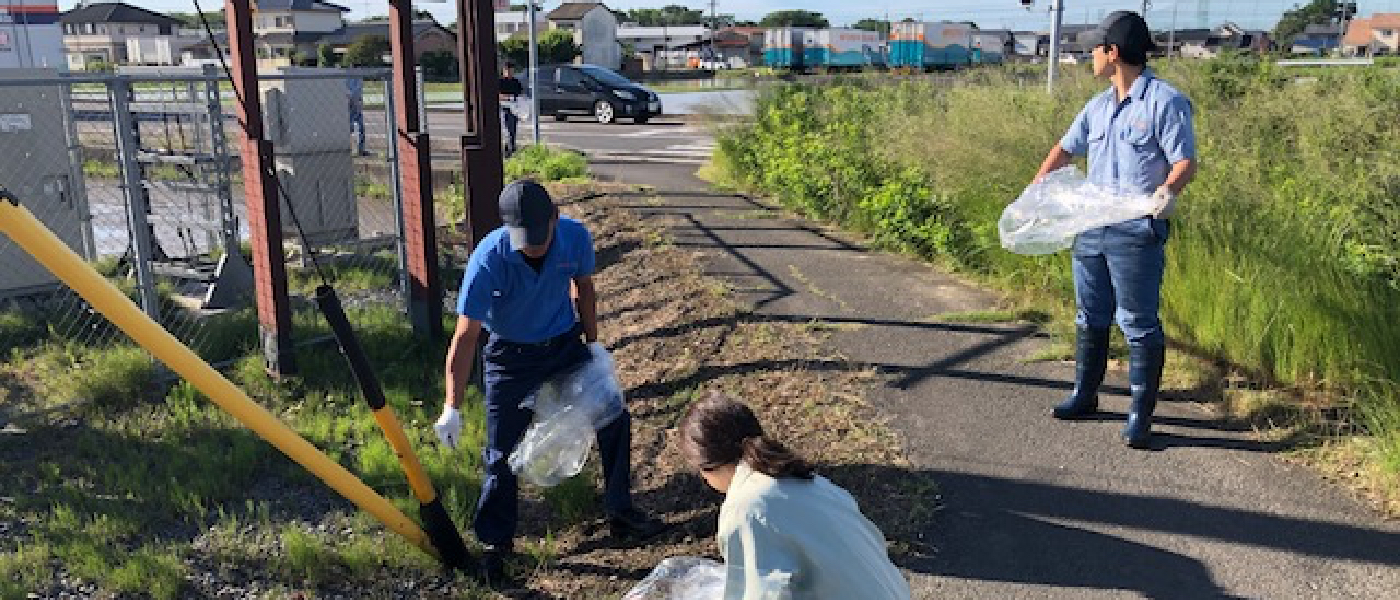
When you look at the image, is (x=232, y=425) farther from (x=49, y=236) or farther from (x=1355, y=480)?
(x=1355, y=480)

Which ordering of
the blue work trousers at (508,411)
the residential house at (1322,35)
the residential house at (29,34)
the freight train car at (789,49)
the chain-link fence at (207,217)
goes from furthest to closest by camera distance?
the residential house at (1322,35)
the freight train car at (789,49)
the residential house at (29,34)
the chain-link fence at (207,217)
the blue work trousers at (508,411)

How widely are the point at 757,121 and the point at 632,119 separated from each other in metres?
14.1

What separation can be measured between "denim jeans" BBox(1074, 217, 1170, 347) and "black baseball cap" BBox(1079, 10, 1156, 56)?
713mm

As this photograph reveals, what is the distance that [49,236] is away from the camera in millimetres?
2951

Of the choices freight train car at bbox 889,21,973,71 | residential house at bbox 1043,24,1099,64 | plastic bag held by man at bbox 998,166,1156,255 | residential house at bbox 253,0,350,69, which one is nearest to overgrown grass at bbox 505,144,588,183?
residential house at bbox 1043,24,1099,64

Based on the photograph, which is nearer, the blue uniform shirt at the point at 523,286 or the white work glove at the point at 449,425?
the blue uniform shirt at the point at 523,286

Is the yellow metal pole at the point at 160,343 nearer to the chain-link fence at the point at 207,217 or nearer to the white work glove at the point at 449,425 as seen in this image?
the white work glove at the point at 449,425

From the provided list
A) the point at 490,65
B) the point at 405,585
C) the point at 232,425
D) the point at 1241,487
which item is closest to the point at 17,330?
the point at 232,425

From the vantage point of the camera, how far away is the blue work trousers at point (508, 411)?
12.8 ft

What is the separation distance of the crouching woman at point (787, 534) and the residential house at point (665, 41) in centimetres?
7725

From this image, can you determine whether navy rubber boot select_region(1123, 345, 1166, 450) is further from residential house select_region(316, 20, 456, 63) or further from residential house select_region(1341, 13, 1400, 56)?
residential house select_region(1341, 13, 1400, 56)

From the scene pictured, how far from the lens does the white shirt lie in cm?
220

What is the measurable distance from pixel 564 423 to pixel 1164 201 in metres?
2.57

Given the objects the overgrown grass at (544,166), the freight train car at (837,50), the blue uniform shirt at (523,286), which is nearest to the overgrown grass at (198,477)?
the blue uniform shirt at (523,286)
